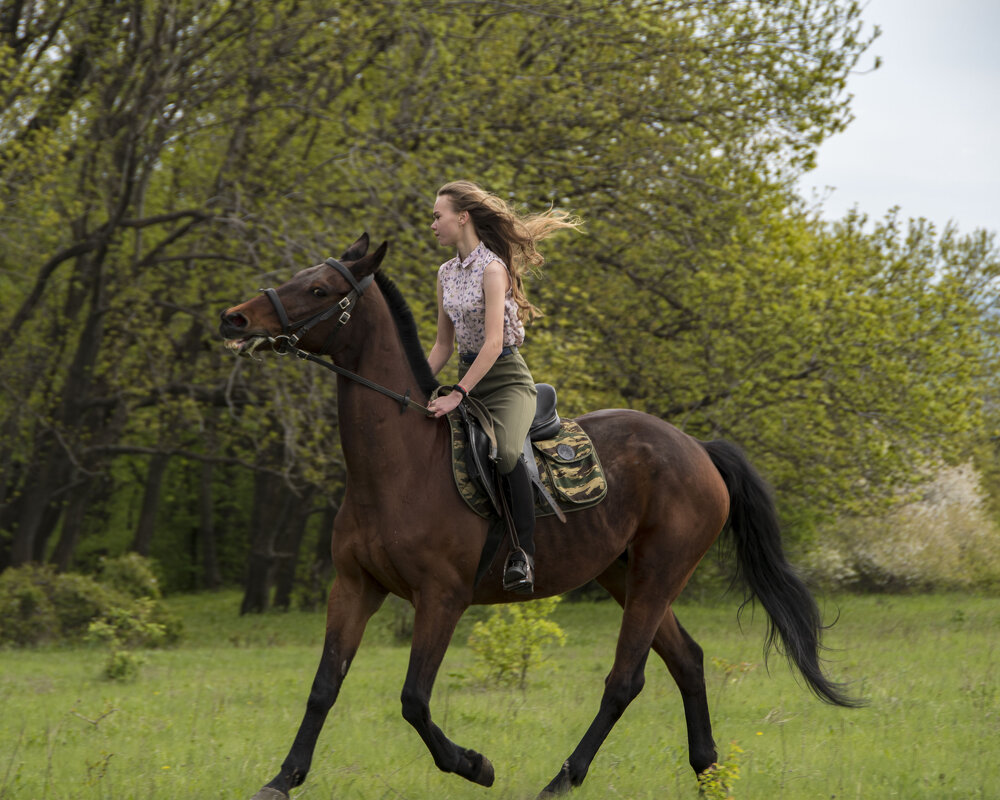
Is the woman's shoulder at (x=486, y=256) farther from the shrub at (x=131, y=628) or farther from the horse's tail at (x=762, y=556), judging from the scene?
the shrub at (x=131, y=628)

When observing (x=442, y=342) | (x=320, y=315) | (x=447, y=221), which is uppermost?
(x=447, y=221)

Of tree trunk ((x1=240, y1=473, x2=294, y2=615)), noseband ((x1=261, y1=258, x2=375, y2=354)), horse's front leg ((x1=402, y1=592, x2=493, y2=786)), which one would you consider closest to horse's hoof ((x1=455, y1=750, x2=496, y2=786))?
horse's front leg ((x1=402, y1=592, x2=493, y2=786))

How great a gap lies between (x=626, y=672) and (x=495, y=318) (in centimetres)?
202

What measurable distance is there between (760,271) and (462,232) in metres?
11.3

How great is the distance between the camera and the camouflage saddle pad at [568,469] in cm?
548

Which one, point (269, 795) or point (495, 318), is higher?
point (495, 318)

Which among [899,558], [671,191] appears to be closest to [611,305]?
[671,191]

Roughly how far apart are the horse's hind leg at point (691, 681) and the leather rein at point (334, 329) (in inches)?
77.4

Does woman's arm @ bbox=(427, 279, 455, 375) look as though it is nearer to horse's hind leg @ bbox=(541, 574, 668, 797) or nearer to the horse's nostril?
the horse's nostril

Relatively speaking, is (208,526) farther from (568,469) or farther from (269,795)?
(269,795)

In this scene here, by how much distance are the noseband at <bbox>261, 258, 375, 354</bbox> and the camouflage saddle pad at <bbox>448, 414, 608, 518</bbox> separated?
2.49 feet

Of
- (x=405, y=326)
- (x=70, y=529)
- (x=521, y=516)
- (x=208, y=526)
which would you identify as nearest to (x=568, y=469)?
(x=521, y=516)

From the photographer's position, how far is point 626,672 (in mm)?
5582

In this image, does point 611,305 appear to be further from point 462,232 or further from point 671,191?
point 462,232
